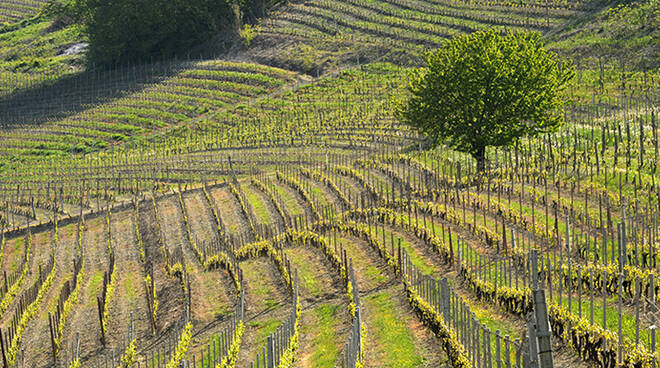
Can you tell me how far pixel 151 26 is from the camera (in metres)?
102

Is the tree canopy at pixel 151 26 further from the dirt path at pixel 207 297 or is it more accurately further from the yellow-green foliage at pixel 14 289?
the dirt path at pixel 207 297

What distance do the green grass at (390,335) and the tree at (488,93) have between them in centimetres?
1973

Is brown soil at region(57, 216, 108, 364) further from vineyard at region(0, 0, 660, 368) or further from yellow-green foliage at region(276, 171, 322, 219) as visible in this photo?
yellow-green foliage at region(276, 171, 322, 219)

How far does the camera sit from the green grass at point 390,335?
808 inches

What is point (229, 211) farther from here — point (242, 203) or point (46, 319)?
point (46, 319)

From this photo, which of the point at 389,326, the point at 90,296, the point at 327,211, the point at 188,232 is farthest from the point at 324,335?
the point at 188,232

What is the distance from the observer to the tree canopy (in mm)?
100312

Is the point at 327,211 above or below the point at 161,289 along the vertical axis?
above

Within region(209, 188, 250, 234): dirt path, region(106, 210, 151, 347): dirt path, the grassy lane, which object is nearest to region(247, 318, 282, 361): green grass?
region(106, 210, 151, 347): dirt path

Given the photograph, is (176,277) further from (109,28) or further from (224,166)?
(109,28)

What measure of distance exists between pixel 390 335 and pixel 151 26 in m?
86.0

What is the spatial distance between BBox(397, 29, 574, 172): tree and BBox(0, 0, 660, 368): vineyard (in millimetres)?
1706

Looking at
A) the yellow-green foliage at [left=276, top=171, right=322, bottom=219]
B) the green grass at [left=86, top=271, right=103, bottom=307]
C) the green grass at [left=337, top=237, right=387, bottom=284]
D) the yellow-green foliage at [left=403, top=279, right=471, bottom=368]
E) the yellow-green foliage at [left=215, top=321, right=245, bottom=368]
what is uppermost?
the yellow-green foliage at [left=276, top=171, right=322, bottom=219]

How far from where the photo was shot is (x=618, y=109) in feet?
171
